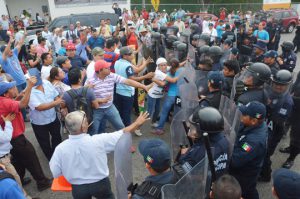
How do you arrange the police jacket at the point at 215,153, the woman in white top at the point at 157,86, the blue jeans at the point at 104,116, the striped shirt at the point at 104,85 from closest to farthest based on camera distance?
the police jacket at the point at 215,153 < the striped shirt at the point at 104,85 < the blue jeans at the point at 104,116 < the woman in white top at the point at 157,86

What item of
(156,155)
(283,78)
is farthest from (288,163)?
(156,155)

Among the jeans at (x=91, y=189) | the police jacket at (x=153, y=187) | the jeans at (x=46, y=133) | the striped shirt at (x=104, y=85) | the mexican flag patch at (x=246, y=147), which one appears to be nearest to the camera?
the police jacket at (x=153, y=187)

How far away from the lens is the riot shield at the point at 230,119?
9.21 ft

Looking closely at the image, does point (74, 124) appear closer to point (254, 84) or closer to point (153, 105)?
point (254, 84)

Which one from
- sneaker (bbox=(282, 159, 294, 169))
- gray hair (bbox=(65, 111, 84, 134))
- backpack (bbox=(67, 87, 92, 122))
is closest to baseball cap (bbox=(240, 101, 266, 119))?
gray hair (bbox=(65, 111, 84, 134))

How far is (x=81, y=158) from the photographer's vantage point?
8.56 ft

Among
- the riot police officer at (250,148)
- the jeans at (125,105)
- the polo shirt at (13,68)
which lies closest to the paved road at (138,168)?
the jeans at (125,105)

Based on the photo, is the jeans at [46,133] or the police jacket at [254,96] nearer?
the police jacket at [254,96]

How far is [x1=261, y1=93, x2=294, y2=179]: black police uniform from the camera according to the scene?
4.00 meters

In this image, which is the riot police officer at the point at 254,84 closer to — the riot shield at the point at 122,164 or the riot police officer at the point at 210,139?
the riot police officer at the point at 210,139

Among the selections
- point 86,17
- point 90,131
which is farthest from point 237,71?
point 86,17

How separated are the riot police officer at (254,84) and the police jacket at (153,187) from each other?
7.03 feet

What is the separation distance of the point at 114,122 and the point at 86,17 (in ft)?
34.7

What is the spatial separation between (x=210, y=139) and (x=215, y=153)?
147 mm
